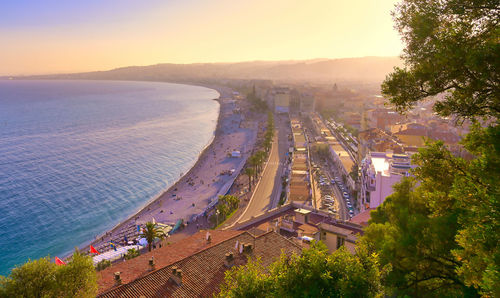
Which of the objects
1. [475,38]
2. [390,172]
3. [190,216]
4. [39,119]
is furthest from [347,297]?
[39,119]

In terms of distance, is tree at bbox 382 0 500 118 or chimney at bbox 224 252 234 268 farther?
chimney at bbox 224 252 234 268

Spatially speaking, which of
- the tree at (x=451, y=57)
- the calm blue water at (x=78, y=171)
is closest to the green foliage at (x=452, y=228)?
the tree at (x=451, y=57)

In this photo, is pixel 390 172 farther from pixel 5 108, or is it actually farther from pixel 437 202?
pixel 5 108

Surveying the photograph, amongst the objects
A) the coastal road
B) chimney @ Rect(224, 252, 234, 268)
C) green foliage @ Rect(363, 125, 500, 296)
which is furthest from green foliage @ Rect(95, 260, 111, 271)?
green foliage @ Rect(363, 125, 500, 296)

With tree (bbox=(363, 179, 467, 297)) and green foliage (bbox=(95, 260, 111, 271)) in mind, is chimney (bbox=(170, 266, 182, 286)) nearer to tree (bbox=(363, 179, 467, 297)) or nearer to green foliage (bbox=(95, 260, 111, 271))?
tree (bbox=(363, 179, 467, 297))

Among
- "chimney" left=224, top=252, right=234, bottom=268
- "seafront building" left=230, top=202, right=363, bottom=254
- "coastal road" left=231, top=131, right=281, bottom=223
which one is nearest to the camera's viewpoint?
"chimney" left=224, top=252, right=234, bottom=268

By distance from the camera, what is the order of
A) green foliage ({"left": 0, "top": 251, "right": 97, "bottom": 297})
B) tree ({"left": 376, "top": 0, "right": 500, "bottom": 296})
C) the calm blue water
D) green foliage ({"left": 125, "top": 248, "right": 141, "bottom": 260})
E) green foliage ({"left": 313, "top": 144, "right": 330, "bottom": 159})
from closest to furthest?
tree ({"left": 376, "top": 0, "right": 500, "bottom": 296}) → green foliage ({"left": 0, "top": 251, "right": 97, "bottom": 297}) → green foliage ({"left": 125, "top": 248, "right": 141, "bottom": 260}) → the calm blue water → green foliage ({"left": 313, "top": 144, "right": 330, "bottom": 159})
